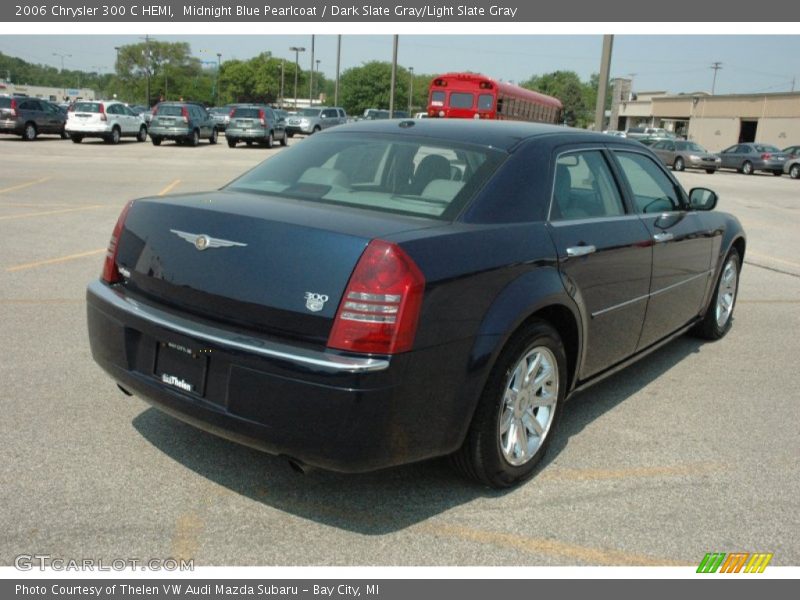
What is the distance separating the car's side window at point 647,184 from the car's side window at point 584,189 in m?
0.26

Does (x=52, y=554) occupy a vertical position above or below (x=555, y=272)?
below

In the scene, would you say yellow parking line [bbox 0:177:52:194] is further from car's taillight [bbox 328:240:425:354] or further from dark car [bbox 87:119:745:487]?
car's taillight [bbox 328:240:425:354]

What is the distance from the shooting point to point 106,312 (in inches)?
141

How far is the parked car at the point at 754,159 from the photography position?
3775 centimetres

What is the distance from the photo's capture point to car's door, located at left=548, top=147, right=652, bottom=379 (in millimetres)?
3936

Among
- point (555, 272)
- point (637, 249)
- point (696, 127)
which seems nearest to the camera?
point (555, 272)

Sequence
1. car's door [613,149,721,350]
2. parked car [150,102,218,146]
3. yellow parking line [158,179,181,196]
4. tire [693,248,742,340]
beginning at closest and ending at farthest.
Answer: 1. car's door [613,149,721,350]
2. tire [693,248,742,340]
3. yellow parking line [158,179,181,196]
4. parked car [150,102,218,146]

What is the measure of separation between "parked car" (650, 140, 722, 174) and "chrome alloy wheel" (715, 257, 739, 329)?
3133cm

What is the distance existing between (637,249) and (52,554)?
336cm

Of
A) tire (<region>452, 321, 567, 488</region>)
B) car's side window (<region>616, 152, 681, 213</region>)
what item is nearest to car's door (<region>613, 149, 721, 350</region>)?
car's side window (<region>616, 152, 681, 213</region>)

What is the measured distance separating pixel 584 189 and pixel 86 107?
31.3m

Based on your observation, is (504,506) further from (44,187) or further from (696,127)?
(696,127)

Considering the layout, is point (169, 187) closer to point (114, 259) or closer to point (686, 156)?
point (114, 259)
